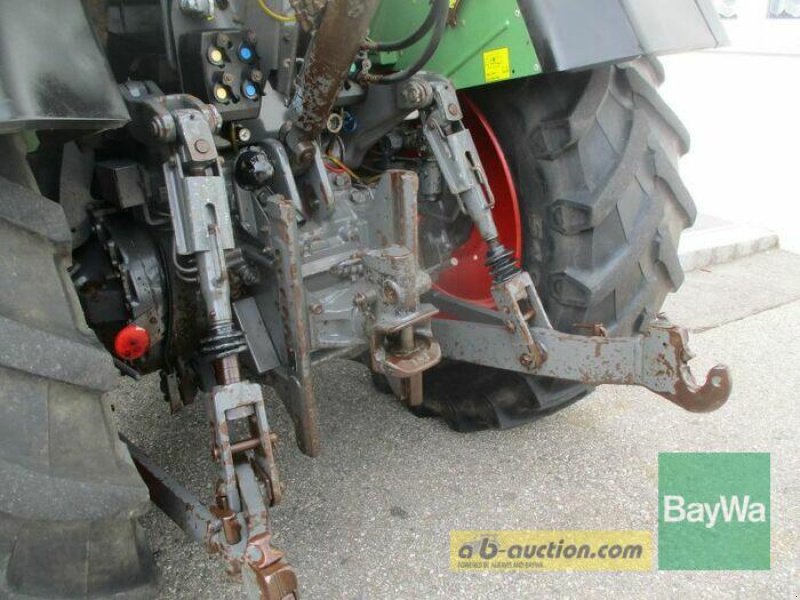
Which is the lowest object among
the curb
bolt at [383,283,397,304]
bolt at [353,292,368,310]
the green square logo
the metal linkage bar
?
the green square logo

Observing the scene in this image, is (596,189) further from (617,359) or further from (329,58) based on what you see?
(329,58)

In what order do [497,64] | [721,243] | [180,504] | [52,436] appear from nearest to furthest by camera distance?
[52,436], [180,504], [497,64], [721,243]

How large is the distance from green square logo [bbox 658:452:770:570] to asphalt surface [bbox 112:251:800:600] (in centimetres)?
3

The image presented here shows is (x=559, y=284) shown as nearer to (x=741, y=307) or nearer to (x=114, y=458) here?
(x=114, y=458)

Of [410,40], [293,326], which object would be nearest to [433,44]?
[410,40]

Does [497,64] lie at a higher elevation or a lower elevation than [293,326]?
higher

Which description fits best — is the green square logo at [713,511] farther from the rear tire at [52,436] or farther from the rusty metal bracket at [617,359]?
the rear tire at [52,436]

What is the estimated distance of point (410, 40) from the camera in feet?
5.30

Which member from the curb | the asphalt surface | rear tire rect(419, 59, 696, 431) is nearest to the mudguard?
rear tire rect(419, 59, 696, 431)

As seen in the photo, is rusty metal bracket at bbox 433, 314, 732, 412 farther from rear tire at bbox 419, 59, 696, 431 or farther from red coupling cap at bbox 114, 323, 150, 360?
red coupling cap at bbox 114, 323, 150, 360

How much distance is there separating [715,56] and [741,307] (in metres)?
2.93

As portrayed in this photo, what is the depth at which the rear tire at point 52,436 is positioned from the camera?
Answer: 3.25 ft

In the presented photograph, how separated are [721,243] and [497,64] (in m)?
3.05

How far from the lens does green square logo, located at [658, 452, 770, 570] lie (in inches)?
68.2
